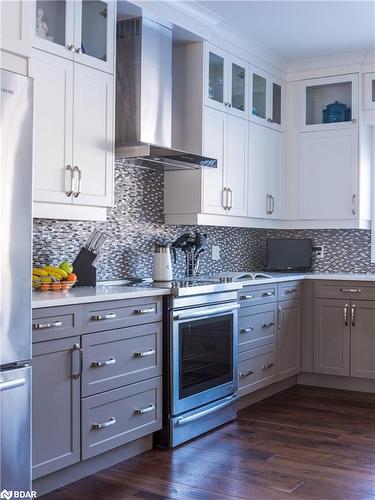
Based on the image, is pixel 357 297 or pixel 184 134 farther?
pixel 357 297

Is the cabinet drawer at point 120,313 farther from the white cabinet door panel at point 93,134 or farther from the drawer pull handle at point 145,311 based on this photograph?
the white cabinet door panel at point 93,134

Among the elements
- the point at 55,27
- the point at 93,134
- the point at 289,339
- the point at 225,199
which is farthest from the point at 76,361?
the point at 289,339

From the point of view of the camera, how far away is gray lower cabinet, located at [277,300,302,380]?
4.78m

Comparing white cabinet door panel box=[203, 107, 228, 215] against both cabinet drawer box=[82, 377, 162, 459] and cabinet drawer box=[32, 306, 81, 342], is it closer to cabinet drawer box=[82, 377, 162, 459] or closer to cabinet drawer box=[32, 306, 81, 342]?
cabinet drawer box=[82, 377, 162, 459]

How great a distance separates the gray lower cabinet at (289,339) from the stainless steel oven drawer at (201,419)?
819mm

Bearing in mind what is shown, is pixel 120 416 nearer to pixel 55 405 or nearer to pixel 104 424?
pixel 104 424

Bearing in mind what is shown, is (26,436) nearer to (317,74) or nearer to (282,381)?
(282,381)

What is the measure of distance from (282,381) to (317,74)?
247cm

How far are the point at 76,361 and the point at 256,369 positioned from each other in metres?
1.87

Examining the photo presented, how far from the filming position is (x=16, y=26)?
236 centimetres

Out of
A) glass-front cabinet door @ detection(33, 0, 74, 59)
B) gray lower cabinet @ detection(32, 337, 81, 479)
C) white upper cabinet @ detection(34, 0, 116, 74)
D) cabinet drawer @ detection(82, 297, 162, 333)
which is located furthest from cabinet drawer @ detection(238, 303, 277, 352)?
glass-front cabinet door @ detection(33, 0, 74, 59)

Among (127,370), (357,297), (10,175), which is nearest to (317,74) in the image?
(357,297)

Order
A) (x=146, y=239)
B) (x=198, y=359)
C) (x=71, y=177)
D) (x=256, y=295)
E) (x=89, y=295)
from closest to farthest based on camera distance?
(x=89, y=295) < (x=71, y=177) < (x=198, y=359) < (x=146, y=239) < (x=256, y=295)

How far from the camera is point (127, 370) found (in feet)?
10.6
